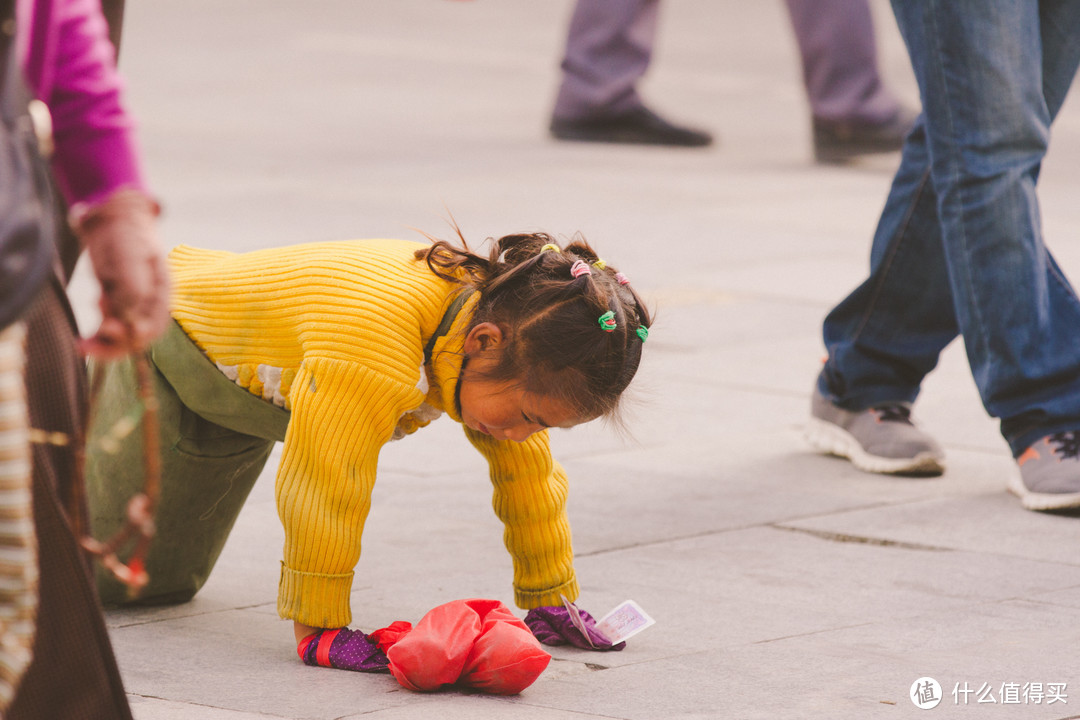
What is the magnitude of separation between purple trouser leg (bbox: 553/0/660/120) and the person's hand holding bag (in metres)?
7.50

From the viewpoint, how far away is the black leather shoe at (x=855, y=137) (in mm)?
8578

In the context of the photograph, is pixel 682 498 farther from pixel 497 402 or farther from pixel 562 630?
pixel 497 402

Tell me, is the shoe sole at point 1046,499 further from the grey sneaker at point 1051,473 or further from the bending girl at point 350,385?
the bending girl at point 350,385

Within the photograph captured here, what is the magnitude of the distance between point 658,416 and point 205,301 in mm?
1728

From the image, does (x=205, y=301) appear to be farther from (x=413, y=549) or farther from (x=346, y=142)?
(x=346, y=142)

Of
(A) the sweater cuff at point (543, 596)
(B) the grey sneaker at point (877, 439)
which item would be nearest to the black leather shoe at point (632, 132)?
(B) the grey sneaker at point (877, 439)

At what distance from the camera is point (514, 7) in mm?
16094

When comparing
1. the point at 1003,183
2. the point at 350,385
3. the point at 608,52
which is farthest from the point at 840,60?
the point at 350,385

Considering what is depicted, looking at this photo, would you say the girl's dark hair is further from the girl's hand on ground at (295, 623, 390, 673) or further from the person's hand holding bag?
the person's hand holding bag

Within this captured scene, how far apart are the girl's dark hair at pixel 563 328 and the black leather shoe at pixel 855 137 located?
20.6 feet

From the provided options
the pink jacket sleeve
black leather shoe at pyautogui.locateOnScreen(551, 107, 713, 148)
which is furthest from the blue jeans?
black leather shoe at pyautogui.locateOnScreen(551, 107, 713, 148)

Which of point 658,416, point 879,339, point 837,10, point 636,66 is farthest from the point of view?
point 636,66

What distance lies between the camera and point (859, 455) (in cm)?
386

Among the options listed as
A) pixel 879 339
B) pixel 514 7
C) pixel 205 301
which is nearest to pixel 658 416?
pixel 879 339
